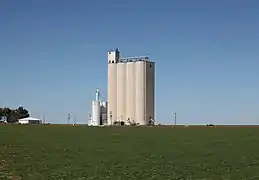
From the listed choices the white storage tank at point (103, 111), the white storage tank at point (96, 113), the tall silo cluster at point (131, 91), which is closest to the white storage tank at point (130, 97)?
the tall silo cluster at point (131, 91)

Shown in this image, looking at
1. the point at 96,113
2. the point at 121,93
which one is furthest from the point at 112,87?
the point at 96,113

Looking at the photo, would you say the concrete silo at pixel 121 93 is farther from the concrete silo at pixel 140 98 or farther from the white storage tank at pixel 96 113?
the white storage tank at pixel 96 113

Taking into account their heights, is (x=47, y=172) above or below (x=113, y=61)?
below

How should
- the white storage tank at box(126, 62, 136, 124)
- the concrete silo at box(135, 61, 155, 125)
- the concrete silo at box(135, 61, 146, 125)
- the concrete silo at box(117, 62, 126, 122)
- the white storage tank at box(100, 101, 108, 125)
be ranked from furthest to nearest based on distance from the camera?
the white storage tank at box(100, 101, 108, 125), the concrete silo at box(117, 62, 126, 122), the white storage tank at box(126, 62, 136, 124), the concrete silo at box(135, 61, 155, 125), the concrete silo at box(135, 61, 146, 125)

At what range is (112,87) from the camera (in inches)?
6855

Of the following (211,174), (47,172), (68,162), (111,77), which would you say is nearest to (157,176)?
(211,174)

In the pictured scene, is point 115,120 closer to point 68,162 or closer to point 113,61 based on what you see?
point 113,61

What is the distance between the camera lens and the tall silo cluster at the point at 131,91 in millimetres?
164500

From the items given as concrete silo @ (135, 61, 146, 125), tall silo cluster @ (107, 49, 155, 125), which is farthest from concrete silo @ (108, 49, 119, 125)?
concrete silo @ (135, 61, 146, 125)

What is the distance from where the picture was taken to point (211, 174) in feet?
104

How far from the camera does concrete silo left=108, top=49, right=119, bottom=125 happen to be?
171750 mm

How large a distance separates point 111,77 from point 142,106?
18.9 meters

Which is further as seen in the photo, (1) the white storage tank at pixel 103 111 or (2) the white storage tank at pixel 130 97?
(1) the white storage tank at pixel 103 111

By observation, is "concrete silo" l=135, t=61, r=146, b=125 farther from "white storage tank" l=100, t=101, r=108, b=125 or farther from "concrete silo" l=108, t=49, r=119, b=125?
"white storage tank" l=100, t=101, r=108, b=125
